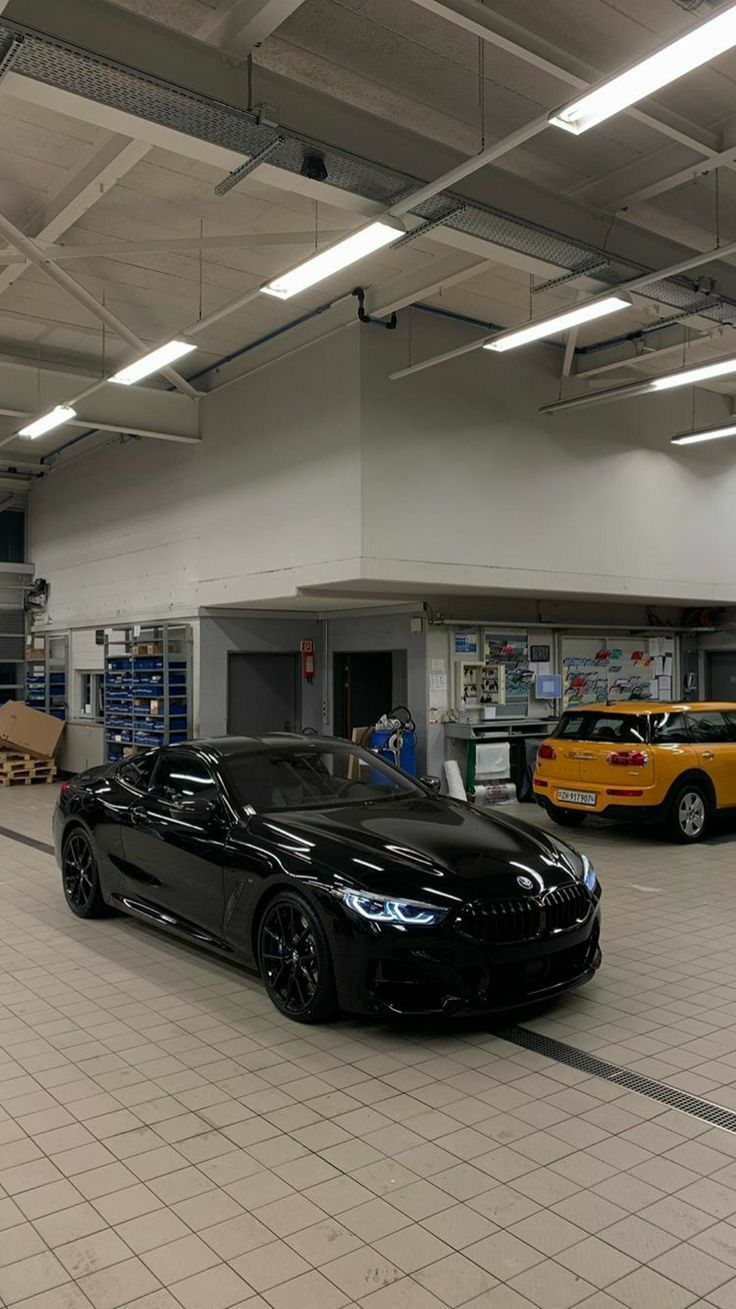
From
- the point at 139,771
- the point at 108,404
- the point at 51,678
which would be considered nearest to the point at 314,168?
the point at 139,771

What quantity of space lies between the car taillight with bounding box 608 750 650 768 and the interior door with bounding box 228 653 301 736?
5317 millimetres

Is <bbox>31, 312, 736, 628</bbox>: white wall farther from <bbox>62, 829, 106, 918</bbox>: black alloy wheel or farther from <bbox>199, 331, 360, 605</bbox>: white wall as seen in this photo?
<bbox>62, 829, 106, 918</bbox>: black alloy wheel

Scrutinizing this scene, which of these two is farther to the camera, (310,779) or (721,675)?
(721,675)

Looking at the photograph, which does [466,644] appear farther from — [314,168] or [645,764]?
[314,168]

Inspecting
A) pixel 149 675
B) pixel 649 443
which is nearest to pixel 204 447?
pixel 149 675

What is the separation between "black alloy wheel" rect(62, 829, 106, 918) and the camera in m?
5.95

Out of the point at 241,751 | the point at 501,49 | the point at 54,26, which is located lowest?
the point at 241,751

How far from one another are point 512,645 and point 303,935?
822 centimetres

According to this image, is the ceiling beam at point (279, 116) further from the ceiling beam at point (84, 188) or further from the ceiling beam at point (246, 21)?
the ceiling beam at point (84, 188)

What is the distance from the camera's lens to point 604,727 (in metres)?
8.77

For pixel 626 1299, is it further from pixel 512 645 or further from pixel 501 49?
pixel 512 645

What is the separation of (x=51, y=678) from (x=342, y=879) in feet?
43.6

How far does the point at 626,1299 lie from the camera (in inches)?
91.5

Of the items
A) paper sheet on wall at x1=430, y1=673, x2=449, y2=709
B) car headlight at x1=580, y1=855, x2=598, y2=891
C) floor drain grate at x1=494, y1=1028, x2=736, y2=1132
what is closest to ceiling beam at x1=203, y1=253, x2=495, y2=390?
paper sheet on wall at x1=430, y1=673, x2=449, y2=709
